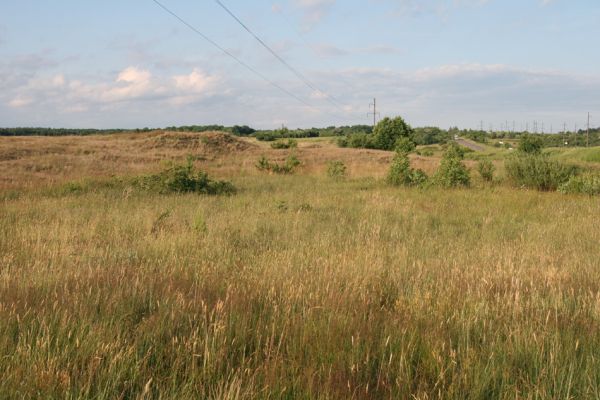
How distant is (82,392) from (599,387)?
300 centimetres

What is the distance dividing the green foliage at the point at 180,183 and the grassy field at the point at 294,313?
6.93 meters

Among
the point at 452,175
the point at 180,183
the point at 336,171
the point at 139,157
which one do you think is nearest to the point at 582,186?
the point at 452,175

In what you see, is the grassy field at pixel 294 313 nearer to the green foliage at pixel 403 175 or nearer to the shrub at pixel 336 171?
the green foliage at pixel 403 175

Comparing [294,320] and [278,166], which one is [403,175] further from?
[294,320]

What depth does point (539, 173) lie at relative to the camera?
62.2 ft

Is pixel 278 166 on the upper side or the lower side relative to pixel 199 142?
lower

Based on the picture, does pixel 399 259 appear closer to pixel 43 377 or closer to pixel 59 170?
pixel 43 377

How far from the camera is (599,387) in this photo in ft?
9.32

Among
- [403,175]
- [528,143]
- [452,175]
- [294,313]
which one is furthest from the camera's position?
[528,143]

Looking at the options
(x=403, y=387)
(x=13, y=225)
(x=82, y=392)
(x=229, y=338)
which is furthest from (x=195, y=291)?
(x=13, y=225)

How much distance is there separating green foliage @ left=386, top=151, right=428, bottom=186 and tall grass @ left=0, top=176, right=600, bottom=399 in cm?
1161

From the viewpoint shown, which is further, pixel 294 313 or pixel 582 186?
pixel 582 186

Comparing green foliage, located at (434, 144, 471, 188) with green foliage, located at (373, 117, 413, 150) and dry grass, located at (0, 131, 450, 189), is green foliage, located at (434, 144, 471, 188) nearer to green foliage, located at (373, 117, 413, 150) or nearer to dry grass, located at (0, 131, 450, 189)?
dry grass, located at (0, 131, 450, 189)

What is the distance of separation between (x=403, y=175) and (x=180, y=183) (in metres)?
9.22
